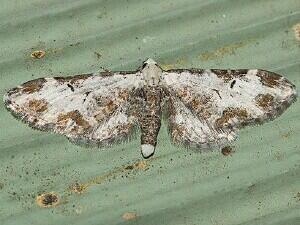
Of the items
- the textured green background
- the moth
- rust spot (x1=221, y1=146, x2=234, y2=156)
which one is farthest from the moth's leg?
rust spot (x1=221, y1=146, x2=234, y2=156)

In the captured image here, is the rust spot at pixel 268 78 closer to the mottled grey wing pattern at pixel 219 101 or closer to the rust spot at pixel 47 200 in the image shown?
the mottled grey wing pattern at pixel 219 101

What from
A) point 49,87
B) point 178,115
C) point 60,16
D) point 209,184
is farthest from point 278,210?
point 60,16

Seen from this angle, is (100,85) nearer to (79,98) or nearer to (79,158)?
(79,98)

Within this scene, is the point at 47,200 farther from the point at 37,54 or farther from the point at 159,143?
the point at 37,54

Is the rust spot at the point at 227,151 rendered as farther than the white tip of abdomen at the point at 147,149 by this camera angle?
Yes

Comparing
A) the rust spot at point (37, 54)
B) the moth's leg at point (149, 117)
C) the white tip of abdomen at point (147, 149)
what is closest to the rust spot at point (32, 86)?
the rust spot at point (37, 54)

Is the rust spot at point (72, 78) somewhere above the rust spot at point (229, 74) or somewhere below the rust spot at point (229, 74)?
above
